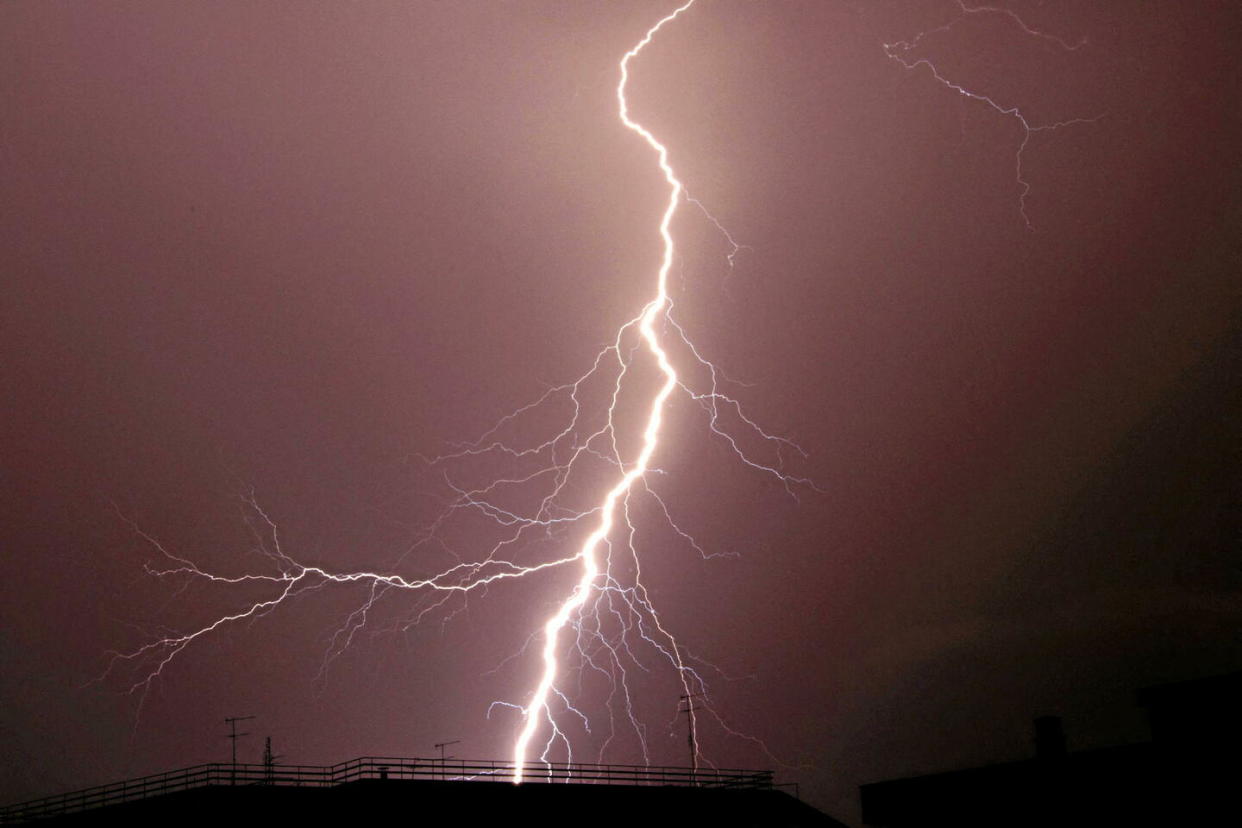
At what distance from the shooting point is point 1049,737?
1670 centimetres

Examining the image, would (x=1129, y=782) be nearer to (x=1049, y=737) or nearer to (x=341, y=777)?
(x=1049, y=737)

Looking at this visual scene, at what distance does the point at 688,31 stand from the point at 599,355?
636 centimetres

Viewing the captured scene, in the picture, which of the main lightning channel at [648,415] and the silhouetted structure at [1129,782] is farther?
the main lightning channel at [648,415]

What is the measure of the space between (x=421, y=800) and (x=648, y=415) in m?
9.21

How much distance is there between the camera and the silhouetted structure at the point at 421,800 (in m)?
13.5

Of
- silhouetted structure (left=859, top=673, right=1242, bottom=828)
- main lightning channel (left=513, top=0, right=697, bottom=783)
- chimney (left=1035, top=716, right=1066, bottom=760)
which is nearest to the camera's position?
silhouetted structure (left=859, top=673, right=1242, bottom=828)

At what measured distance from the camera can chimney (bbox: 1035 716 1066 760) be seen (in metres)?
16.6

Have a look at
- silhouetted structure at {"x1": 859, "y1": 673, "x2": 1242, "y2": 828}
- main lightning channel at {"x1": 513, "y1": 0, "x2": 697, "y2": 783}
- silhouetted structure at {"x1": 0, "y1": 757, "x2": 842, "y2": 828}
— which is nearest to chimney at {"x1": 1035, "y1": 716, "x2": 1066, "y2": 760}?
silhouetted structure at {"x1": 859, "y1": 673, "x2": 1242, "y2": 828}

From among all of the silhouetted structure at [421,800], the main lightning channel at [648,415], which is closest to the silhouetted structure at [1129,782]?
the silhouetted structure at [421,800]

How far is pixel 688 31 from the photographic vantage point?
21.0m

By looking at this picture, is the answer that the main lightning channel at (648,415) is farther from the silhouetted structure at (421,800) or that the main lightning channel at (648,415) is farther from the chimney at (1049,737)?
the chimney at (1049,737)

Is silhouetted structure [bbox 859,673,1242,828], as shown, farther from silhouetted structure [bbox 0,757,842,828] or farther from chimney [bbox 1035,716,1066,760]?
silhouetted structure [bbox 0,757,842,828]

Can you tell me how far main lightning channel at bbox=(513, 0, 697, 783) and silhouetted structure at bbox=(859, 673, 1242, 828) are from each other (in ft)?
22.7

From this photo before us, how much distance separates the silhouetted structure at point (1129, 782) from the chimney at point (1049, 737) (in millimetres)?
388
